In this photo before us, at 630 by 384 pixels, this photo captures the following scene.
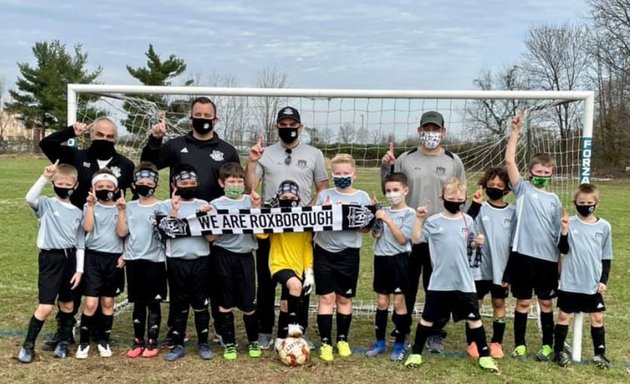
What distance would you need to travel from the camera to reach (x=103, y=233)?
543 cm

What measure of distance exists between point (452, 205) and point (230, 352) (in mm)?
2467

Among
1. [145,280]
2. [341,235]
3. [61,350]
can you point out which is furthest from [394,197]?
[61,350]

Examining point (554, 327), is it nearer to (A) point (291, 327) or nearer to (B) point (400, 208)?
(B) point (400, 208)

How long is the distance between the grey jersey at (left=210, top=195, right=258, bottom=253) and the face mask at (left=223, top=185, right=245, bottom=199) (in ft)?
0.13

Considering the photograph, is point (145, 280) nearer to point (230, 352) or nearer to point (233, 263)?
point (233, 263)

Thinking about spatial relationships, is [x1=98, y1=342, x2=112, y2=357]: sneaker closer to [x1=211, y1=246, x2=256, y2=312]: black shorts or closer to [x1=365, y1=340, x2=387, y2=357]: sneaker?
[x1=211, y1=246, x2=256, y2=312]: black shorts

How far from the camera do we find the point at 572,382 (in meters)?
5.09

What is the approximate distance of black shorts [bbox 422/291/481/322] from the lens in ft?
17.2

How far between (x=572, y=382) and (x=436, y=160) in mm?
2321

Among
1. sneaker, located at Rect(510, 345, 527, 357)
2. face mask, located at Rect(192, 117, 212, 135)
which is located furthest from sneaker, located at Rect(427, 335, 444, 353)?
face mask, located at Rect(192, 117, 212, 135)

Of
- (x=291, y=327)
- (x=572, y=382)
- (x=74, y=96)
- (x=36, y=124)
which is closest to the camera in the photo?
(x=572, y=382)

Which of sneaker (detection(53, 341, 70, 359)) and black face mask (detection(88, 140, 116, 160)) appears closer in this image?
sneaker (detection(53, 341, 70, 359))

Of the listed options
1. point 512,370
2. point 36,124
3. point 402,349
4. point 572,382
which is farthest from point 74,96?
point 36,124

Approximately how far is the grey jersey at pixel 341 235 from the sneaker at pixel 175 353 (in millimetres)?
1625
